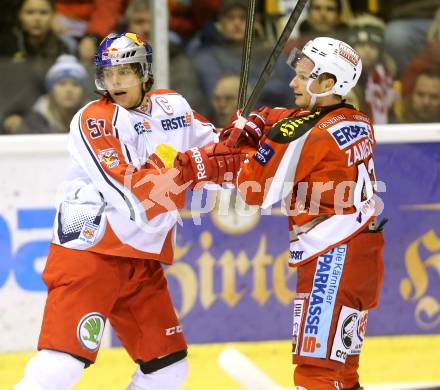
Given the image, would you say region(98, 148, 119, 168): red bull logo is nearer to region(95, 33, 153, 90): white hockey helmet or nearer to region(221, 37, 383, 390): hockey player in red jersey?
region(95, 33, 153, 90): white hockey helmet

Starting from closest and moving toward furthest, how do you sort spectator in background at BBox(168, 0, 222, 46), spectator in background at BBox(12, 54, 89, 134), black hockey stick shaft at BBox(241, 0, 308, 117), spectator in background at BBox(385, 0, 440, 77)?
1. black hockey stick shaft at BBox(241, 0, 308, 117)
2. spectator in background at BBox(12, 54, 89, 134)
3. spectator in background at BBox(168, 0, 222, 46)
4. spectator in background at BBox(385, 0, 440, 77)

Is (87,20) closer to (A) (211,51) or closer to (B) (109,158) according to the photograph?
(A) (211,51)

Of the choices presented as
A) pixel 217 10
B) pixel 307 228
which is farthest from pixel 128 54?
pixel 217 10

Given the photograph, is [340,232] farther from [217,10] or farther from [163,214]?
[217,10]

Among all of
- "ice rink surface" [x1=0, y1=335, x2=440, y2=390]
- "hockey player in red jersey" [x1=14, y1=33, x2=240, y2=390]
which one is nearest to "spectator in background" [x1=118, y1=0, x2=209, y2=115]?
"ice rink surface" [x1=0, y1=335, x2=440, y2=390]

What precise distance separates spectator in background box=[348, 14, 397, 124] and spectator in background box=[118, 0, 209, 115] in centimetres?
83

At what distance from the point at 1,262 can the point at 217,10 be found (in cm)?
190

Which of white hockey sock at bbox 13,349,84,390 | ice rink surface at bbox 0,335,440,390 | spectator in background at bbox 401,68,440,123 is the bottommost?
ice rink surface at bbox 0,335,440,390

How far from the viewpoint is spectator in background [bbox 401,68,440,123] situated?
5703 mm

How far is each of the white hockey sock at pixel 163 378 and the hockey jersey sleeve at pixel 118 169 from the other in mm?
540

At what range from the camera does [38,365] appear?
11.4 ft

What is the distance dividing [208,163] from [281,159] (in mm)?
233

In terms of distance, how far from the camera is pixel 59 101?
5.41 metres

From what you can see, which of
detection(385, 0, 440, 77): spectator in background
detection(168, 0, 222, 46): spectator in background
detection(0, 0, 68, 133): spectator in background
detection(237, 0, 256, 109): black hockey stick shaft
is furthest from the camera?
detection(385, 0, 440, 77): spectator in background
